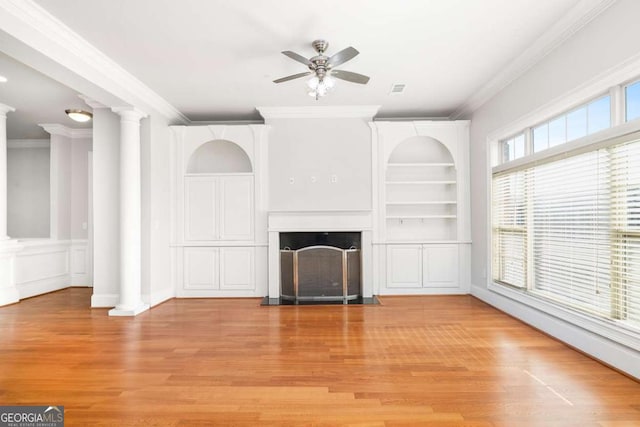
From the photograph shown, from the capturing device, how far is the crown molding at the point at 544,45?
2.61 metres

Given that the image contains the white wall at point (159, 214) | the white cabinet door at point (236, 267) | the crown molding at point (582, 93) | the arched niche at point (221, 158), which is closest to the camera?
the crown molding at point (582, 93)

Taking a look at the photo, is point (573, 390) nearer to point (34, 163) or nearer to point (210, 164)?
point (210, 164)

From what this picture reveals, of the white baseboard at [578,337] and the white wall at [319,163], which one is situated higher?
the white wall at [319,163]

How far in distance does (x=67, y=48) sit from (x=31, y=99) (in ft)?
7.26

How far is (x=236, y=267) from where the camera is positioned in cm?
508

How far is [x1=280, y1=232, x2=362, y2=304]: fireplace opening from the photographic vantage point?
4844 mm

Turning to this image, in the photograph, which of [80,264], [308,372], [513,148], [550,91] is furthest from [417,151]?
[80,264]

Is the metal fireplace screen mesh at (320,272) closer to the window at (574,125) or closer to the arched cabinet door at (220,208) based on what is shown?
the arched cabinet door at (220,208)

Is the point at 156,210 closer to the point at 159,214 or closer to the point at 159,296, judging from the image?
the point at 159,214

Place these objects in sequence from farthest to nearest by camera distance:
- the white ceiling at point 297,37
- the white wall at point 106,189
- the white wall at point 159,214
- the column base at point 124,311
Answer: the white wall at point 159,214 < the white wall at point 106,189 < the column base at point 124,311 < the white ceiling at point 297,37

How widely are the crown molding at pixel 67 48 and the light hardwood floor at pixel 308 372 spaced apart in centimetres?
262

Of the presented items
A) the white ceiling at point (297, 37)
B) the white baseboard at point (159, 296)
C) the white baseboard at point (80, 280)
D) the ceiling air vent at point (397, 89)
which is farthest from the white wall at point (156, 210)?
the ceiling air vent at point (397, 89)

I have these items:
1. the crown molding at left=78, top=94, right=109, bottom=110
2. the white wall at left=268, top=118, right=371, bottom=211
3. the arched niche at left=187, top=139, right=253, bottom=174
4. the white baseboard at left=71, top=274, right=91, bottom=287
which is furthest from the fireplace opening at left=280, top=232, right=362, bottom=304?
the white baseboard at left=71, top=274, right=91, bottom=287

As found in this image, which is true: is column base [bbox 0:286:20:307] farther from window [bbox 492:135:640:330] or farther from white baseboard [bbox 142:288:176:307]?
window [bbox 492:135:640:330]
